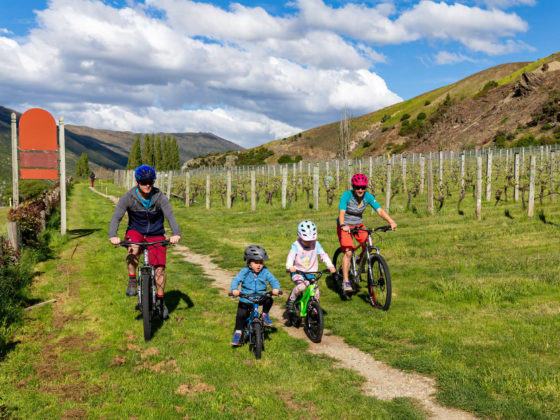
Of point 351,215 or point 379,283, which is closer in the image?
point 379,283

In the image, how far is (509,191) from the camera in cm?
2384

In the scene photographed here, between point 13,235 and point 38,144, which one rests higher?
point 38,144

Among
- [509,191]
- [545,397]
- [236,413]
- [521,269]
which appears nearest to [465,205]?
[509,191]

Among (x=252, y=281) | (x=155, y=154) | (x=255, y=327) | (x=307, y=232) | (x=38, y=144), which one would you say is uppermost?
(x=155, y=154)

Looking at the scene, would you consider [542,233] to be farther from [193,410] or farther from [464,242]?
[193,410]

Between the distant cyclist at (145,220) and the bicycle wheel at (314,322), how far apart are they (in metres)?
2.00

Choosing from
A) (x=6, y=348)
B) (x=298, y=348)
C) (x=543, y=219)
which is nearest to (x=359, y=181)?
(x=298, y=348)

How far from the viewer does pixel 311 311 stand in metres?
5.91

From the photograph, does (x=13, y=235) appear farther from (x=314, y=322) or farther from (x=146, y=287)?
(x=314, y=322)

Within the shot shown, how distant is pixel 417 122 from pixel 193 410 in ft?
339

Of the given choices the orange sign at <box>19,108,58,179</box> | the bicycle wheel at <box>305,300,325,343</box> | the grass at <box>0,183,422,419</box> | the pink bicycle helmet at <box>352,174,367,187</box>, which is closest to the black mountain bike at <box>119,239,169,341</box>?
the grass at <box>0,183,422,419</box>

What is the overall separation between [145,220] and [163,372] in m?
2.13

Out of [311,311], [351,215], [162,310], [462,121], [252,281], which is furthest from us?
[462,121]

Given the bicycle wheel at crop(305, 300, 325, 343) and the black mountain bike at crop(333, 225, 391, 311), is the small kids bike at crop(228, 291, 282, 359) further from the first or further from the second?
the black mountain bike at crop(333, 225, 391, 311)
